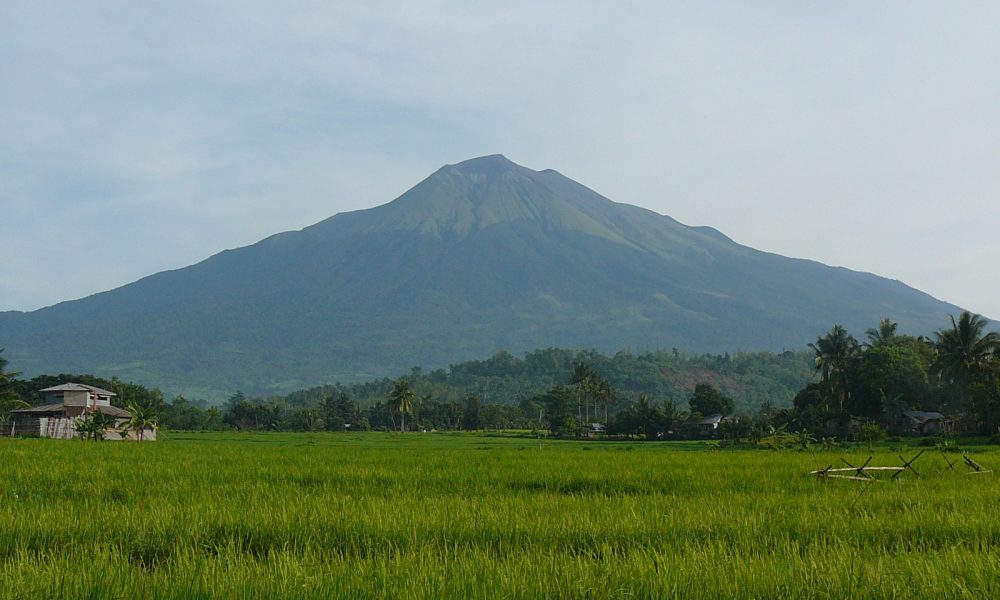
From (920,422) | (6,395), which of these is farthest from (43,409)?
(920,422)

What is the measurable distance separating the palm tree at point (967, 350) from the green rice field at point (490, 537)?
45.5 m

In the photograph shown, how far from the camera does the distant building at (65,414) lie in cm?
5172

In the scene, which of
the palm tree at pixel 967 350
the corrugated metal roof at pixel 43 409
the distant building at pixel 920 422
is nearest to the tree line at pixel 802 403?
the palm tree at pixel 967 350

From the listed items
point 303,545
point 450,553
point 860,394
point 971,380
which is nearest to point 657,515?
point 450,553

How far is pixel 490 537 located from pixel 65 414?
6503cm

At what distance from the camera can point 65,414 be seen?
207 feet

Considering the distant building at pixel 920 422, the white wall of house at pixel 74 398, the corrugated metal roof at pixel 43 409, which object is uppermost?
the white wall of house at pixel 74 398

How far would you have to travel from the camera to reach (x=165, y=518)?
9.29m

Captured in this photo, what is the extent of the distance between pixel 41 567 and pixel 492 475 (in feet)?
40.1

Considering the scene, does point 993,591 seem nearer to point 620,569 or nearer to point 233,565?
point 620,569

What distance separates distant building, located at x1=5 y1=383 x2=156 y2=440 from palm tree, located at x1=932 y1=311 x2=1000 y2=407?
2325 inches

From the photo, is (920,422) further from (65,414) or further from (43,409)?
(43,409)

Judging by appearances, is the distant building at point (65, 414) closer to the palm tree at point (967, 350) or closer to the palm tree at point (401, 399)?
the palm tree at point (401, 399)

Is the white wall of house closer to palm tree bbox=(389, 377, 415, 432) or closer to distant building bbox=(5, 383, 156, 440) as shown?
distant building bbox=(5, 383, 156, 440)
